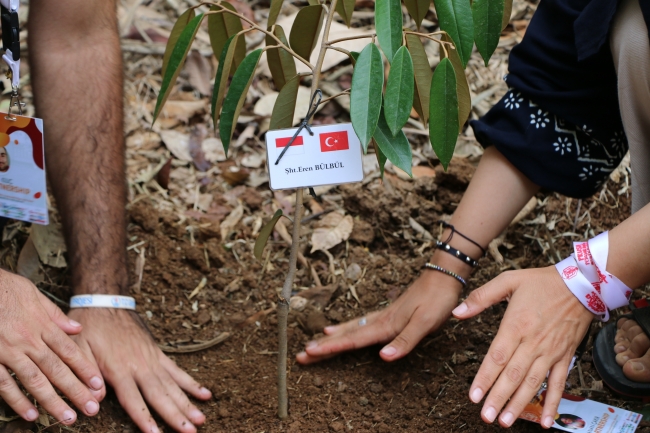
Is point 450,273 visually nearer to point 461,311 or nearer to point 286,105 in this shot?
point 461,311

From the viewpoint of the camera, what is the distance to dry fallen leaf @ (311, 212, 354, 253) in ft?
5.86

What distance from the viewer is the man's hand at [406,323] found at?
143 centimetres

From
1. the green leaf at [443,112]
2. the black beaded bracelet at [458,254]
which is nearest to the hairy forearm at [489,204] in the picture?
the black beaded bracelet at [458,254]

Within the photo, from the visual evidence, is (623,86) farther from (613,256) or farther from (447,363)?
(447,363)

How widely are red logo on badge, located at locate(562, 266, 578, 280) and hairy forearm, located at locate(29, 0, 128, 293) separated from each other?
917 millimetres

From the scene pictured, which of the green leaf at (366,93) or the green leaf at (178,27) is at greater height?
the green leaf at (178,27)

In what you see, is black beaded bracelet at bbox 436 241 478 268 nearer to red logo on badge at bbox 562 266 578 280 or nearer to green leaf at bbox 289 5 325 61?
red logo on badge at bbox 562 266 578 280

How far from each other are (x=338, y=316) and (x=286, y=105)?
626 millimetres

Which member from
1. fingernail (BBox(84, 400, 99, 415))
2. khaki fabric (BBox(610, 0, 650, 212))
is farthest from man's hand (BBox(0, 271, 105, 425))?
khaki fabric (BBox(610, 0, 650, 212))

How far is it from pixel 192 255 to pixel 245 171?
42 cm

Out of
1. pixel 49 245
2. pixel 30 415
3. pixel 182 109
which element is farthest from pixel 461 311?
pixel 182 109

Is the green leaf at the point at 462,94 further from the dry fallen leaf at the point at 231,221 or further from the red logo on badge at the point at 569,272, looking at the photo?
the dry fallen leaf at the point at 231,221

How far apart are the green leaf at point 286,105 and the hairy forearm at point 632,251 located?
1.92 ft

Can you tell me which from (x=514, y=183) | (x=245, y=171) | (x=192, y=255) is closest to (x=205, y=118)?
(x=245, y=171)
